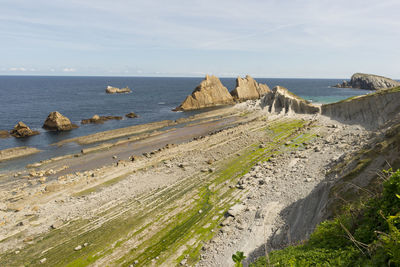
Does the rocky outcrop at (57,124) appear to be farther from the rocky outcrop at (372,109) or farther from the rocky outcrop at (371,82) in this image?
the rocky outcrop at (371,82)

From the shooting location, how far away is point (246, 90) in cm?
11962

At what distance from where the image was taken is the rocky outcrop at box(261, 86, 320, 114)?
212 feet

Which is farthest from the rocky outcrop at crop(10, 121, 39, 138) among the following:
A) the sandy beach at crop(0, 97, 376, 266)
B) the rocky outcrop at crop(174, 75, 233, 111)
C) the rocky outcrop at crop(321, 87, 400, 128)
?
the rocky outcrop at crop(321, 87, 400, 128)

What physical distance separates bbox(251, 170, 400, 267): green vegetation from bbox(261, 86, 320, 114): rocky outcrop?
58942 millimetres

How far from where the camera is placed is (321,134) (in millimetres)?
45125

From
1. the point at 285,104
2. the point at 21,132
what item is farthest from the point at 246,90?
the point at 21,132

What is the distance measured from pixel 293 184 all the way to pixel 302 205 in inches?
203

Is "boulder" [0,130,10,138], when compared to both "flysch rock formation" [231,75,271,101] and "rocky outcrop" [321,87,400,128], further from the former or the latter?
"flysch rock formation" [231,75,271,101]

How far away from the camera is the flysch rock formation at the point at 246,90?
116m

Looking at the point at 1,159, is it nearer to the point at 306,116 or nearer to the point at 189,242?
the point at 189,242

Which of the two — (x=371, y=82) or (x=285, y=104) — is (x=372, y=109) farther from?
(x=371, y=82)

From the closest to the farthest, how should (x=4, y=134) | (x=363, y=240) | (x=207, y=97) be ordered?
(x=363, y=240), (x=4, y=134), (x=207, y=97)

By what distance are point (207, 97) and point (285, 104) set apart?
130 feet

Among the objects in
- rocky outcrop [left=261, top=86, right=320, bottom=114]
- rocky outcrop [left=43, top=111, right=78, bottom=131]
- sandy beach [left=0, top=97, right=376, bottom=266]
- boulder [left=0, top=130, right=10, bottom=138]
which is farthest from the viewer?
rocky outcrop [left=261, top=86, right=320, bottom=114]
